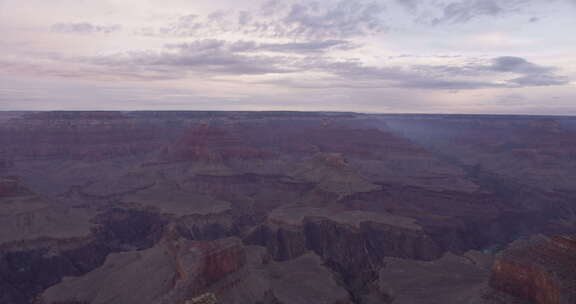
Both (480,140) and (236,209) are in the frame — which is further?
(480,140)

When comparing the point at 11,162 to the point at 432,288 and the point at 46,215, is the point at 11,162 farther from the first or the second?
the point at 432,288

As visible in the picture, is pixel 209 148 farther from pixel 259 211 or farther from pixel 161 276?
pixel 161 276

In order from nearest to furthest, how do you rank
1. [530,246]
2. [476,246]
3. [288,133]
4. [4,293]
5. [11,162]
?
[530,246] < [4,293] < [476,246] < [11,162] < [288,133]

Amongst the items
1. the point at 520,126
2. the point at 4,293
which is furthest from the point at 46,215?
the point at 520,126

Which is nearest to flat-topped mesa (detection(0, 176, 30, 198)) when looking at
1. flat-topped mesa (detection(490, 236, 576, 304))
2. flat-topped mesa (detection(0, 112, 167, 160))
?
flat-topped mesa (detection(0, 112, 167, 160))

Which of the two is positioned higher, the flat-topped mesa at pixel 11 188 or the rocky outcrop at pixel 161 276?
the flat-topped mesa at pixel 11 188

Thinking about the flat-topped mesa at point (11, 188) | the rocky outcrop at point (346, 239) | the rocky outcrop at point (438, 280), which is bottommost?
the rocky outcrop at point (346, 239)

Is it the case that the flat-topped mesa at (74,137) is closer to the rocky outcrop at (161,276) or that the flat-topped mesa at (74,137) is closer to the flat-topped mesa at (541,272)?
the rocky outcrop at (161,276)

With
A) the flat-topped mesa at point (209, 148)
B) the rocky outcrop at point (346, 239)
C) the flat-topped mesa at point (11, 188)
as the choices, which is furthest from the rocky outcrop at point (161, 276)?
the flat-topped mesa at point (209, 148)
